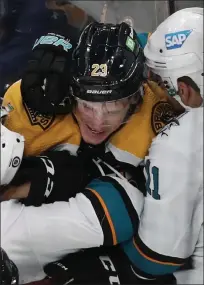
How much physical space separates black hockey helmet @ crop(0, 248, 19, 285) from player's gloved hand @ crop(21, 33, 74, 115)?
182 millimetres

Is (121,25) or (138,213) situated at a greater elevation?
(121,25)

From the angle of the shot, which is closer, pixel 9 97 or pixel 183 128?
pixel 183 128

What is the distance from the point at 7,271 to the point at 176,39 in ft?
1.09

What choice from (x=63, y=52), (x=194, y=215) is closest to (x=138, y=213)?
(x=194, y=215)

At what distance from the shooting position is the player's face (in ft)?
1.92

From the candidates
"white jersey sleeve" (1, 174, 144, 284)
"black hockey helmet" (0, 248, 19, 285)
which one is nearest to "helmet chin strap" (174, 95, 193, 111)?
"white jersey sleeve" (1, 174, 144, 284)

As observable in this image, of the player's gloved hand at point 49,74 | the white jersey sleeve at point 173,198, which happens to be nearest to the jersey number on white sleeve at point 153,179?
Answer: the white jersey sleeve at point 173,198

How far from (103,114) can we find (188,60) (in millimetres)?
121

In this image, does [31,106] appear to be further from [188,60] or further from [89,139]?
[188,60]

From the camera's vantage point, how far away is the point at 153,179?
Answer: 540mm

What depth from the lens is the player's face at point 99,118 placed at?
58 cm

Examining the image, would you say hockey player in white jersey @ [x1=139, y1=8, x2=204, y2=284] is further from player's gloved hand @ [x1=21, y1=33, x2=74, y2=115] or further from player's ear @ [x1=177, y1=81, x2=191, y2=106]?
player's gloved hand @ [x1=21, y1=33, x2=74, y2=115]

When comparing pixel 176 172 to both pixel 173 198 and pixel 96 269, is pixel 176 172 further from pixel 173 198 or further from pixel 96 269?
pixel 96 269

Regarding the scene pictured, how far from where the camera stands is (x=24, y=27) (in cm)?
60
